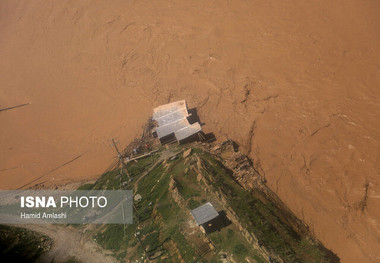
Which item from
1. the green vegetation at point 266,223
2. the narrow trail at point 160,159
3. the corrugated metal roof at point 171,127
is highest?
the corrugated metal roof at point 171,127

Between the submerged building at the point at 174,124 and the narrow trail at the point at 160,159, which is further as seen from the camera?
the submerged building at the point at 174,124

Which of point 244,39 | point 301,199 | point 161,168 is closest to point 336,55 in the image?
point 244,39

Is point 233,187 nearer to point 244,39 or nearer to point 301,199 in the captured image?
point 301,199

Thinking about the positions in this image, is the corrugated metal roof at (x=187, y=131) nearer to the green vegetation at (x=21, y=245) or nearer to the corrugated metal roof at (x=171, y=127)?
the corrugated metal roof at (x=171, y=127)

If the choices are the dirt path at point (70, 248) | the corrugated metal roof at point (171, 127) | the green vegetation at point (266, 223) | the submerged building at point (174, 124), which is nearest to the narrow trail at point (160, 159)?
the submerged building at point (174, 124)

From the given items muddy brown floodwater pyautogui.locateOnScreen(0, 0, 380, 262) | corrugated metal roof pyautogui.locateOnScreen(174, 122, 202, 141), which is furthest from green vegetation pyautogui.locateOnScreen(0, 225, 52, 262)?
corrugated metal roof pyautogui.locateOnScreen(174, 122, 202, 141)

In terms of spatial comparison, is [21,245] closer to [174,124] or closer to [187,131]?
[174,124]

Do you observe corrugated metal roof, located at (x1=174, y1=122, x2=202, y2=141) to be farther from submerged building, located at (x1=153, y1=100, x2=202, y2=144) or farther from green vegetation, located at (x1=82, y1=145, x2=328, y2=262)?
green vegetation, located at (x1=82, y1=145, x2=328, y2=262)
